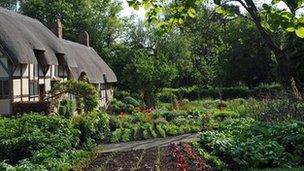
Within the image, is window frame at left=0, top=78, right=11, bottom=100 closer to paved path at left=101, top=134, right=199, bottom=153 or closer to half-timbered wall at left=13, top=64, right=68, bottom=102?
half-timbered wall at left=13, top=64, right=68, bottom=102

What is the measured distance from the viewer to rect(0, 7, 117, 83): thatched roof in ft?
70.5

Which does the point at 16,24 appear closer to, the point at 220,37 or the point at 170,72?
the point at 170,72

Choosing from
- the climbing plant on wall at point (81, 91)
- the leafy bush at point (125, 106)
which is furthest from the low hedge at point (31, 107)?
the leafy bush at point (125, 106)

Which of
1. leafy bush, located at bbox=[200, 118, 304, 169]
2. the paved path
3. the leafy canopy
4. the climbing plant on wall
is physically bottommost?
the paved path

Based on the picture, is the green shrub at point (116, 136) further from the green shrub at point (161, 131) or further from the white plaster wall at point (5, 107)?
the white plaster wall at point (5, 107)

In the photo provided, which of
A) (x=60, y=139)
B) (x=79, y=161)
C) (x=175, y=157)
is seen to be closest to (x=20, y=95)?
(x=60, y=139)

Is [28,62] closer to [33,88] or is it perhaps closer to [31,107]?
[31,107]

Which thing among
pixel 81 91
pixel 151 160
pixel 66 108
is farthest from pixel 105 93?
pixel 151 160

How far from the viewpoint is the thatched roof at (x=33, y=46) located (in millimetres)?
21500

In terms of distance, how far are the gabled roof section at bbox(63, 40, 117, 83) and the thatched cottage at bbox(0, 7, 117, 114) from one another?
0.09 m

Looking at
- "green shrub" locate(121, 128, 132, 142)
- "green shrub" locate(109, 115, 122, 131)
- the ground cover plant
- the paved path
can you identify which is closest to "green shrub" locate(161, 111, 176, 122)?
"green shrub" locate(109, 115, 122, 131)

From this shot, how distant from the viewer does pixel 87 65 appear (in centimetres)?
3334

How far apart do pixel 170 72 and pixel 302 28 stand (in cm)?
3100

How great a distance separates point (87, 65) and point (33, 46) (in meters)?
9.91
